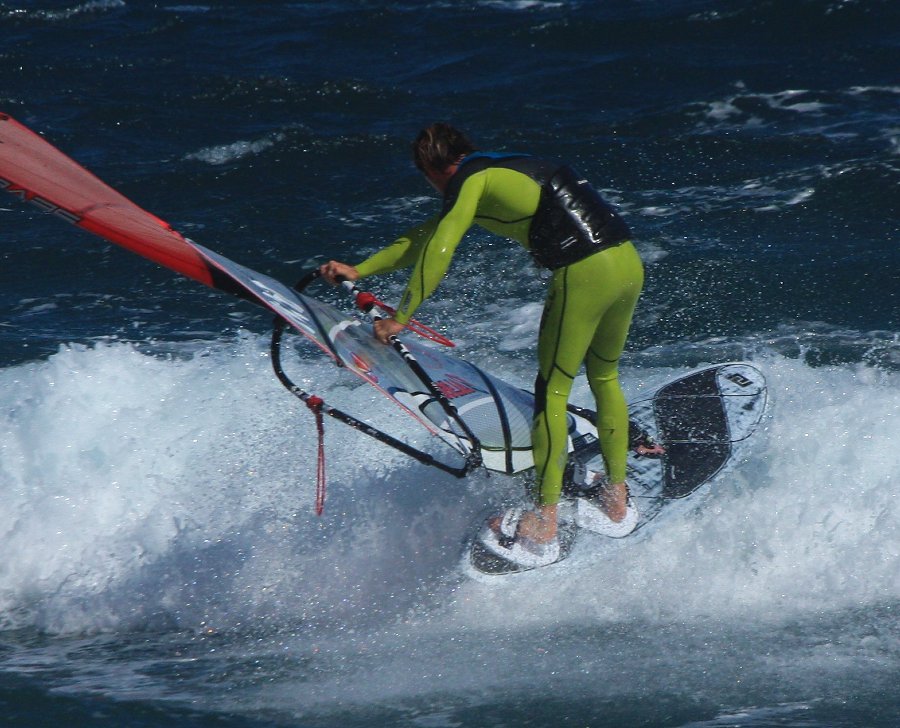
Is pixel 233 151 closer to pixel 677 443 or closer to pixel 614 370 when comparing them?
pixel 677 443

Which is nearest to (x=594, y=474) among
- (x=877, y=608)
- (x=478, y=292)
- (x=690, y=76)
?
(x=877, y=608)

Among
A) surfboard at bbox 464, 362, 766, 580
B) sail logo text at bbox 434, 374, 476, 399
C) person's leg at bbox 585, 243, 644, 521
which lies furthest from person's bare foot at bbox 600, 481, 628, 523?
sail logo text at bbox 434, 374, 476, 399

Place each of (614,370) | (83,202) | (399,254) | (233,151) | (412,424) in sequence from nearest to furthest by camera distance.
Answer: (83,202) < (399,254) < (614,370) < (412,424) < (233,151)

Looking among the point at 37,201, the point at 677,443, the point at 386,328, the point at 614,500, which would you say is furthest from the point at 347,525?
the point at 37,201

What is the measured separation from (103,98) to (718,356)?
25.2ft

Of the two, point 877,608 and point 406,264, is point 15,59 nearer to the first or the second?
point 406,264

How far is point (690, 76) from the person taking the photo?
11.4 meters

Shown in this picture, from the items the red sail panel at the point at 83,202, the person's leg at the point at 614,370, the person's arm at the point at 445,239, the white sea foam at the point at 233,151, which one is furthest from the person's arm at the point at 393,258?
the white sea foam at the point at 233,151

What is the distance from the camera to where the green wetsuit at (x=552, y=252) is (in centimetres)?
423

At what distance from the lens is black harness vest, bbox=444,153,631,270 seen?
438 centimetres

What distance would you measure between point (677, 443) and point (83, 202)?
3177 mm

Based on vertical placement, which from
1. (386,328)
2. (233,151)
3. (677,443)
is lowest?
(677,443)

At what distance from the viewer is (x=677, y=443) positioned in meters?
5.73

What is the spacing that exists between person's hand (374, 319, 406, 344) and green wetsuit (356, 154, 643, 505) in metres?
0.04
